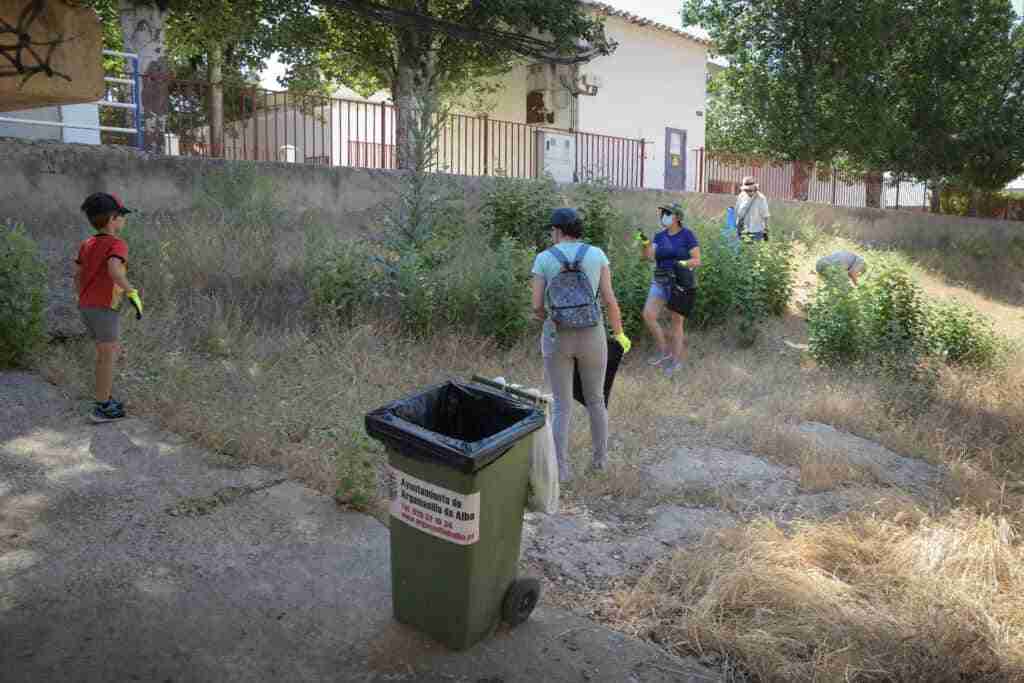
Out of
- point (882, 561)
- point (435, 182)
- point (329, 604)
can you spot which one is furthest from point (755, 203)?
point (329, 604)

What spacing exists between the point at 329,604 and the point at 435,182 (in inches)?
332

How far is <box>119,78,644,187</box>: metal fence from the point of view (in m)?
11.2

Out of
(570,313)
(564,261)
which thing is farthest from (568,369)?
(564,261)

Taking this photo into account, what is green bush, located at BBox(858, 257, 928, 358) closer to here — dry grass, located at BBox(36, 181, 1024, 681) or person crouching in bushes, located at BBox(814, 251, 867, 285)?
person crouching in bushes, located at BBox(814, 251, 867, 285)

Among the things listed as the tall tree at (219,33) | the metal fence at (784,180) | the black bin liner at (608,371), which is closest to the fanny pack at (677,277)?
the black bin liner at (608,371)

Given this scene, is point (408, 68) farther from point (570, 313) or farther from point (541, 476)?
point (541, 476)

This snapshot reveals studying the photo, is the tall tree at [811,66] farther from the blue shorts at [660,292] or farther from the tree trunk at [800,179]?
the blue shorts at [660,292]

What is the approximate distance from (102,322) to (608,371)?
3.47 meters

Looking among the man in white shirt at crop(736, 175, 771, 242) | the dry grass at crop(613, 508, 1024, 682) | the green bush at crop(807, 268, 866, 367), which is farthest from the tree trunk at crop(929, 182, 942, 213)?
the dry grass at crop(613, 508, 1024, 682)

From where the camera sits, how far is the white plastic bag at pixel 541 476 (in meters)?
3.32

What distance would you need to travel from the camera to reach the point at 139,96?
1009cm

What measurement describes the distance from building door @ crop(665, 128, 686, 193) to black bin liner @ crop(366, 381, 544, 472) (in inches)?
823

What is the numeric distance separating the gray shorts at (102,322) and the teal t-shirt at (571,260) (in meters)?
2.89

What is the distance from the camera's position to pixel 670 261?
8.11 m
